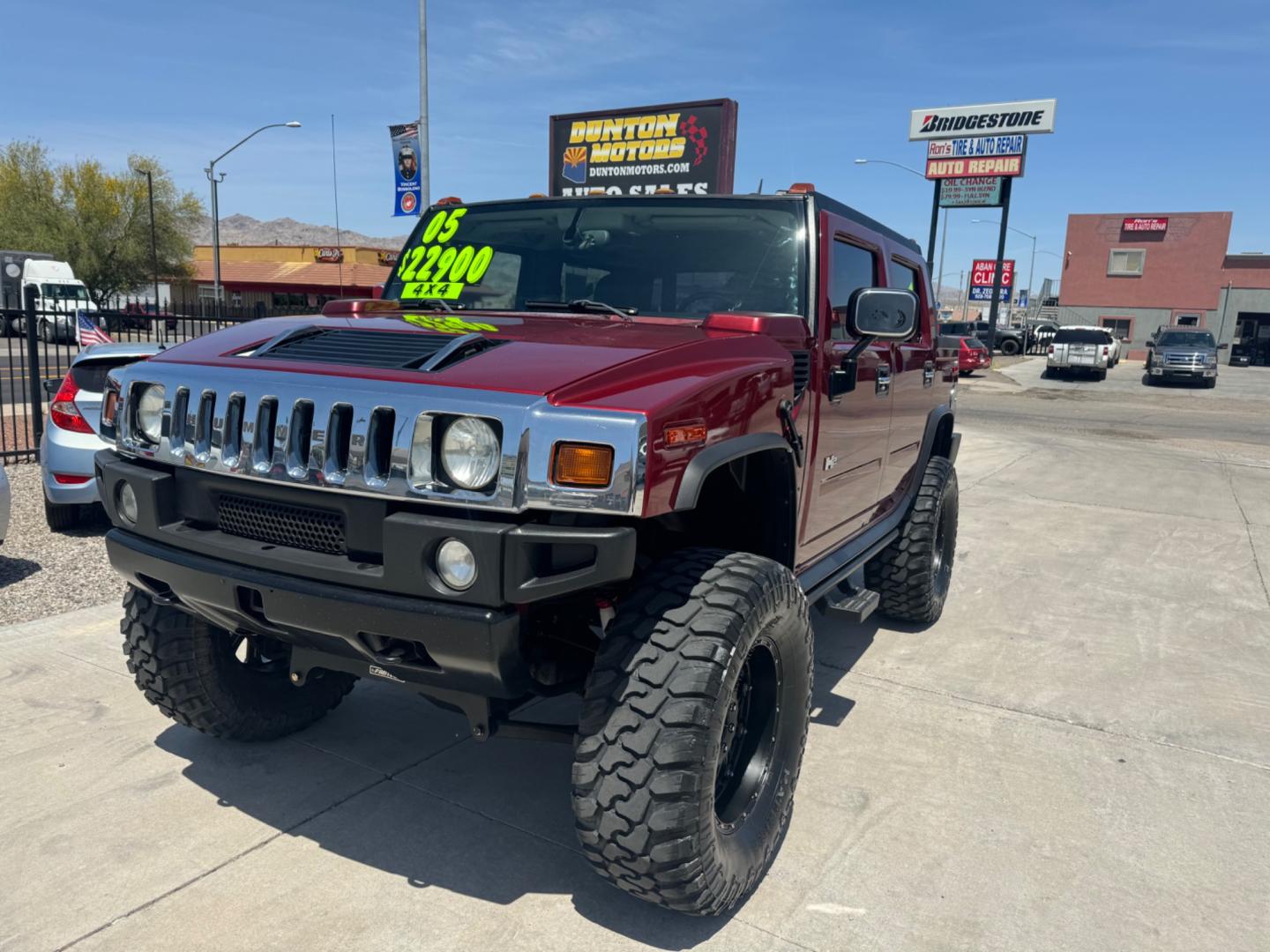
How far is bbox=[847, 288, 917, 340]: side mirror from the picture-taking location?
3.22 metres

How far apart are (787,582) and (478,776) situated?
1403mm

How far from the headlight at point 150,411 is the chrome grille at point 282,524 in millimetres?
375

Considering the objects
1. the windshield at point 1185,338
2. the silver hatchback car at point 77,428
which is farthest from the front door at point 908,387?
the windshield at point 1185,338

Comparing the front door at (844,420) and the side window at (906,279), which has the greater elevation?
the side window at (906,279)

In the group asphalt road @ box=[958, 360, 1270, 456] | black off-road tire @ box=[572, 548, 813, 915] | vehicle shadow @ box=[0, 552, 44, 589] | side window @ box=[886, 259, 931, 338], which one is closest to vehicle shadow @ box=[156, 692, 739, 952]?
black off-road tire @ box=[572, 548, 813, 915]

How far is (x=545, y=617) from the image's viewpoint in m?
2.50

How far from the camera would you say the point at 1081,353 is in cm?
3006

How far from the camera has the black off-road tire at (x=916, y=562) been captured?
4.80 m

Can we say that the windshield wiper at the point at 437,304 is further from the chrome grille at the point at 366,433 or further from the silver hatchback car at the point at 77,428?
the silver hatchback car at the point at 77,428

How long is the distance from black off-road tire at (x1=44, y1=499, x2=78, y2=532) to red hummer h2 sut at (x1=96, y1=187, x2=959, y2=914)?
3.80 meters

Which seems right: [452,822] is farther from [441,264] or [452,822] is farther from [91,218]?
[91,218]

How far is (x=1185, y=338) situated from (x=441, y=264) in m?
31.4

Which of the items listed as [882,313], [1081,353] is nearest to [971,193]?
[1081,353]

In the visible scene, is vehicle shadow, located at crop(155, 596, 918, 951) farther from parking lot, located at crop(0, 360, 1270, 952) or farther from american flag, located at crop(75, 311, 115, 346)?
american flag, located at crop(75, 311, 115, 346)
